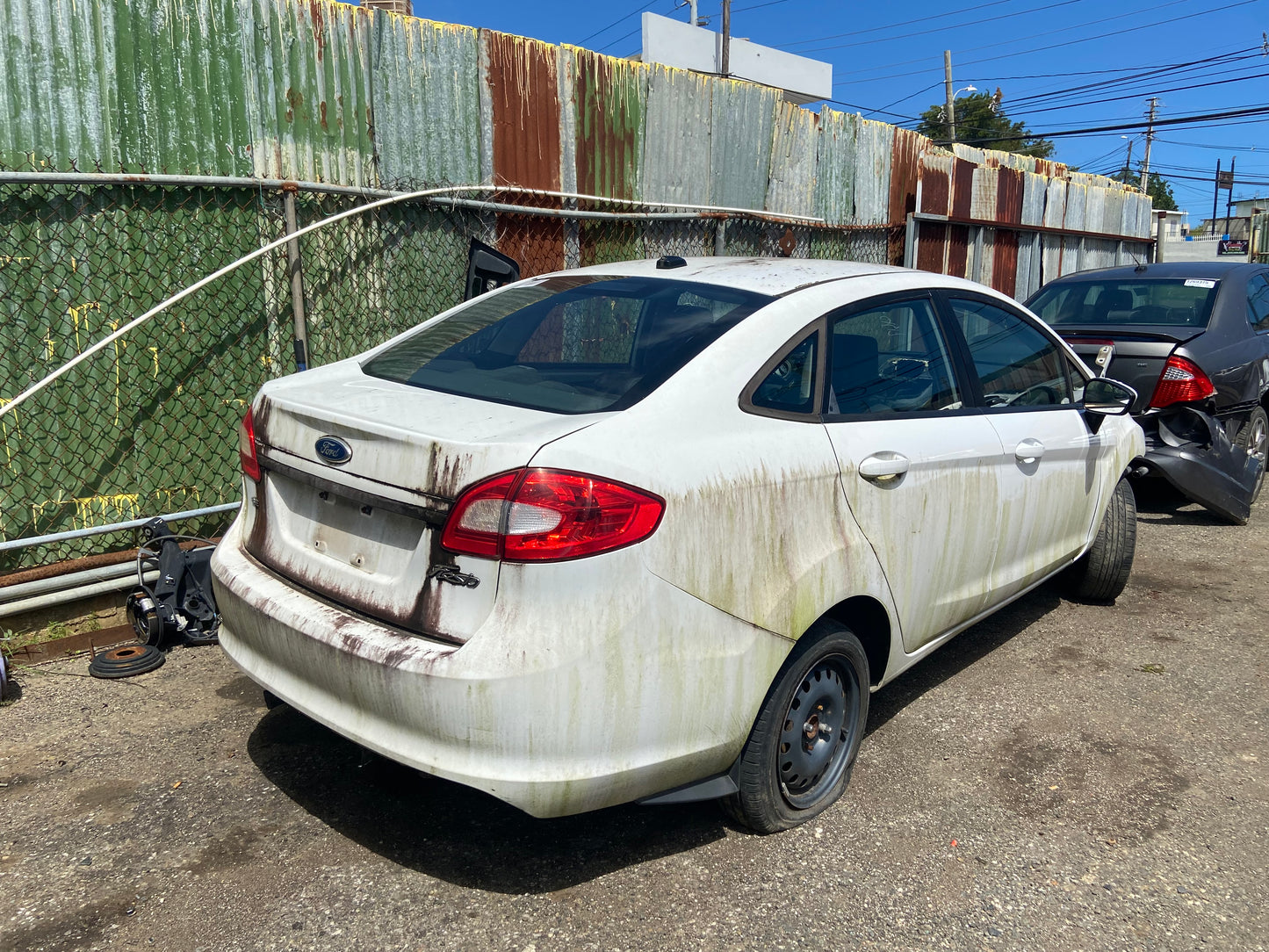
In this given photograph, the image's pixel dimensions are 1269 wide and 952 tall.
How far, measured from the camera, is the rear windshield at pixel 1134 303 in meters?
6.86

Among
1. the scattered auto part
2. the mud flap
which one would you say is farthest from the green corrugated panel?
the mud flap

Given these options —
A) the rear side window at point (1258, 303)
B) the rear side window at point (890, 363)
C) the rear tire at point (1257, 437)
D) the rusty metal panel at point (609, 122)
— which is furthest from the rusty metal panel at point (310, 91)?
the rear side window at point (1258, 303)

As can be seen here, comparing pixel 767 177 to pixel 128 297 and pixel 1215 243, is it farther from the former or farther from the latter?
pixel 1215 243

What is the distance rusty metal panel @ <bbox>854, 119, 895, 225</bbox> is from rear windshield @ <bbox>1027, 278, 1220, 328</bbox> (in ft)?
6.00

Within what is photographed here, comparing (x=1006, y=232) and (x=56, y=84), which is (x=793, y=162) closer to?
(x=1006, y=232)

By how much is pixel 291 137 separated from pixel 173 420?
150cm

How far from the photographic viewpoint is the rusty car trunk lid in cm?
234

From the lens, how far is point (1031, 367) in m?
4.16

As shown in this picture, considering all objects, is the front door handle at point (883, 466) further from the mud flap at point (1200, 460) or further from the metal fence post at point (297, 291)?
the mud flap at point (1200, 460)

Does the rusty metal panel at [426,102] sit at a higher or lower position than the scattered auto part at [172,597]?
higher

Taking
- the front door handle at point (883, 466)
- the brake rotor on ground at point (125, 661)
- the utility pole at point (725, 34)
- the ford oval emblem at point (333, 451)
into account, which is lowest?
the brake rotor on ground at point (125, 661)

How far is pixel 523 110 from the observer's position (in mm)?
5797

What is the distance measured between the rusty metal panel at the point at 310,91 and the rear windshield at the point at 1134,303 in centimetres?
499

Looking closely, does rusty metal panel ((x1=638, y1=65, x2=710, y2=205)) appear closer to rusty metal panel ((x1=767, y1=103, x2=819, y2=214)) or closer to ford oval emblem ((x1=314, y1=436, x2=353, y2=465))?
rusty metal panel ((x1=767, y1=103, x2=819, y2=214))
